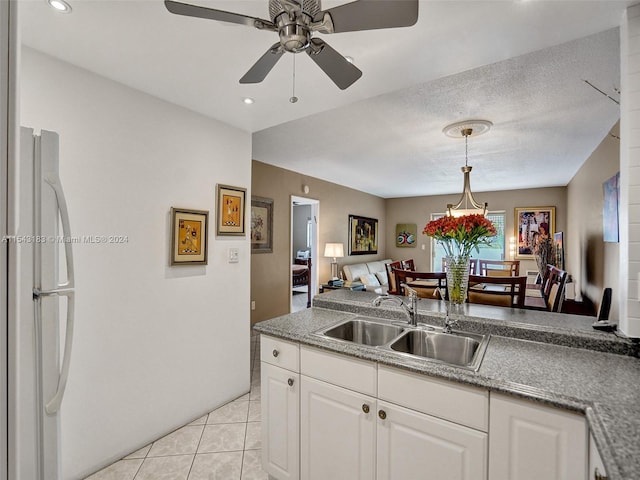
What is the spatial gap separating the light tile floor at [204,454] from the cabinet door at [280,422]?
0.81ft

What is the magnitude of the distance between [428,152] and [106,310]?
144 inches

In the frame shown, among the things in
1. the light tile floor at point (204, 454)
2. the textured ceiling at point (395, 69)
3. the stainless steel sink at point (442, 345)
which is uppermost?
the textured ceiling at point (395, 69)

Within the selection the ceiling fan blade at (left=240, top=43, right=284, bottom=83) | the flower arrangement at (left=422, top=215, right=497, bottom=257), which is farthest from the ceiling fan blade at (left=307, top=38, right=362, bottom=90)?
the flower arrangement at (left=422, top=215, right=497, bottom=257)

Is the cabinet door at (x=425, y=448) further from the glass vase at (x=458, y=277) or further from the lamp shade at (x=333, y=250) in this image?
the lamp shade at (x=333, y=250)

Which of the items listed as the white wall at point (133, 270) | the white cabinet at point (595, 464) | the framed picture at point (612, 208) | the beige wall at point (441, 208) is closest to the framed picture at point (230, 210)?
the white wall at point (133, 270)

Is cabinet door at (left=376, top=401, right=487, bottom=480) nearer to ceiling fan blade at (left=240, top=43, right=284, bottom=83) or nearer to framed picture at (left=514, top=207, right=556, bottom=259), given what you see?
ceiling fan blade at (left=240, top=43, right=284, bottom=83)

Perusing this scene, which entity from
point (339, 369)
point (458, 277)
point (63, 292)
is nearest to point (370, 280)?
point (458, 277)

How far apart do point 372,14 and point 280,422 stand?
1.91 meters

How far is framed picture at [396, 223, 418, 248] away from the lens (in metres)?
7.71

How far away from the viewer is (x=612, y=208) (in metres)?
2.57

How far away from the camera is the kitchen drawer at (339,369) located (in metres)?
1.41

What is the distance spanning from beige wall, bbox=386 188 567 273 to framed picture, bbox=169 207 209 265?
613 centimetres

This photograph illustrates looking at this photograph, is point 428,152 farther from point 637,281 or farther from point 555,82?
point 637,281

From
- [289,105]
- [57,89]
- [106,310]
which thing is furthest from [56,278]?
[289,105]
